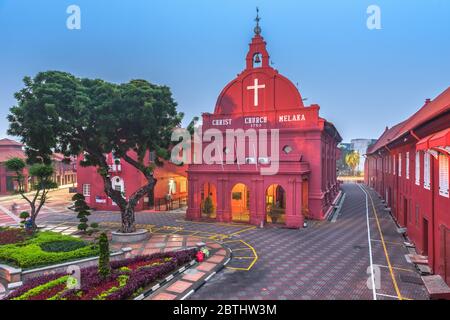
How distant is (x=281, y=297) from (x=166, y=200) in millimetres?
27813

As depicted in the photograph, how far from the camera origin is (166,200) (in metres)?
37.7

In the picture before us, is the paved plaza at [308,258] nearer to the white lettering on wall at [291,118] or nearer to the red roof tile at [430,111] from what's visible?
the red roof tile at [430,111]

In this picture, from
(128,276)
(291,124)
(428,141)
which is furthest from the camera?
(291,124)

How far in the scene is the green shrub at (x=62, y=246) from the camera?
53.7ft

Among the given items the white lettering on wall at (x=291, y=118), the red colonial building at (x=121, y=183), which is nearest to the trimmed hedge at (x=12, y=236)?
the red colonial building at (x=121, y=183)

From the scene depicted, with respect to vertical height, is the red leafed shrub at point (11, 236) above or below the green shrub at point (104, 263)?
below

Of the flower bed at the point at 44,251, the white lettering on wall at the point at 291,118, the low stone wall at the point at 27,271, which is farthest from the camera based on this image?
the white lettering on wall at the point at 291,118

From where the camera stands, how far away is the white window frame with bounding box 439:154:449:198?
1209 centimetres

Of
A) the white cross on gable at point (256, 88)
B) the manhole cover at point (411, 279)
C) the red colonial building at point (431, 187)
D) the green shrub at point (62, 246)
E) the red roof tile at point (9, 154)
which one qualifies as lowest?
the manhole cover at point (411, 279)

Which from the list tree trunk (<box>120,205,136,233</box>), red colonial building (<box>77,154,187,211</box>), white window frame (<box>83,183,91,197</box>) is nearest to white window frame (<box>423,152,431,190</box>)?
tree trunk (<box>120,205,136,233</box>)

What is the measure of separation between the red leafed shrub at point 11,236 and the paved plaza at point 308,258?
489cm

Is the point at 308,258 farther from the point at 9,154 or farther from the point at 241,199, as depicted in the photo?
the point at 9,154
